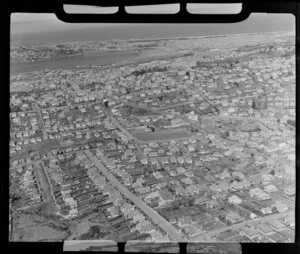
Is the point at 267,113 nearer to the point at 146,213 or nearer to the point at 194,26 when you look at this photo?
the point at 194,26

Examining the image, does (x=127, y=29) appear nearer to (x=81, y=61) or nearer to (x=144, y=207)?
(x=81, y=61)

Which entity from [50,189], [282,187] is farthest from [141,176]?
[282,187]

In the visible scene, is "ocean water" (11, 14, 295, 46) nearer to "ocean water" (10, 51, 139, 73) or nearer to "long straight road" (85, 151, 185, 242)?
"ocean water" (10, 51, 139, 73)

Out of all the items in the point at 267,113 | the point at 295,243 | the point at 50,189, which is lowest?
the point at 295,243

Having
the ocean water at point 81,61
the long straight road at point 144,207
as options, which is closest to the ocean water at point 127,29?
the ocean water at point 81,61

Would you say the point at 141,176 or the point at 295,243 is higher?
the point at 141,176
